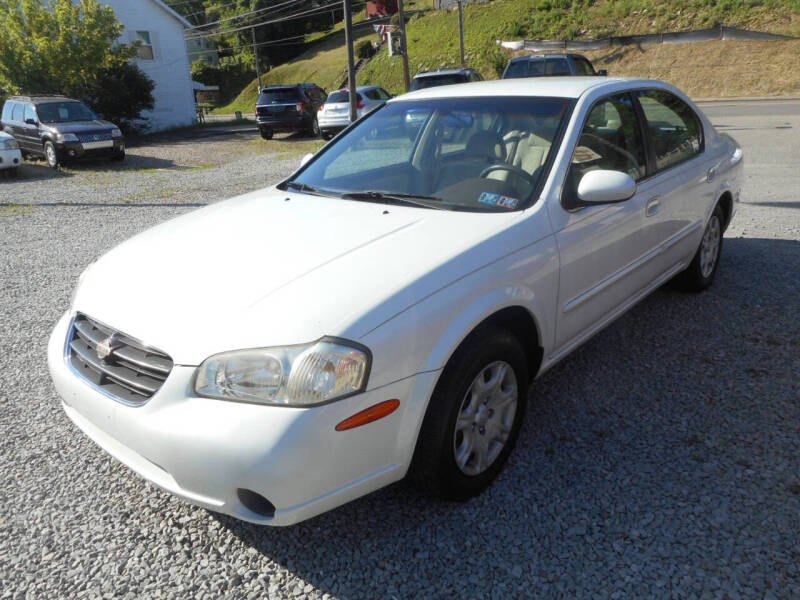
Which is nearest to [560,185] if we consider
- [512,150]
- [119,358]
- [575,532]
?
[512,150]

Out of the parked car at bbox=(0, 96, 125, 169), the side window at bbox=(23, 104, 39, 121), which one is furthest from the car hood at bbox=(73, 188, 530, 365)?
the side window at bbox=(23, 104, 39, 121)

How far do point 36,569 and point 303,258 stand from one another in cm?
151

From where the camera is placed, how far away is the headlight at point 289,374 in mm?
1995

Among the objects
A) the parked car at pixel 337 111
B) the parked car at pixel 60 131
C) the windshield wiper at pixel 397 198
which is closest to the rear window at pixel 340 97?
the parked car at pixel 337 111

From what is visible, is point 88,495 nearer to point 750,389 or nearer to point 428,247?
point 428,247

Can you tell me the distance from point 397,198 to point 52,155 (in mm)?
14515

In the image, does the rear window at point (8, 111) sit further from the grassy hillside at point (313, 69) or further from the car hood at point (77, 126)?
the grassy hillside at point (313, 69)

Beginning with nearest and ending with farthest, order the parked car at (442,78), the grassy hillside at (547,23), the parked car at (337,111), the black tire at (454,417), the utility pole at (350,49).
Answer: the black tire at (454,417), the utility pole at (350,49), the parked car at (442,78), the parked car at (337,111), the grassy hillside at (547,23)

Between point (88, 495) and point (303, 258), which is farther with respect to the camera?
point (88, 495)

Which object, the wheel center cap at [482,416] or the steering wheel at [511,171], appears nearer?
the wheel center cap at [482,416]

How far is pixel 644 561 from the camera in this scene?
2.24 m

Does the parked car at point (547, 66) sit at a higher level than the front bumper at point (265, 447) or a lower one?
higher

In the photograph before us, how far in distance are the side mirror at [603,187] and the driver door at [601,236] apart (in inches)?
3.4

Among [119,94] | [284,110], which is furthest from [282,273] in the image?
[119,94]
